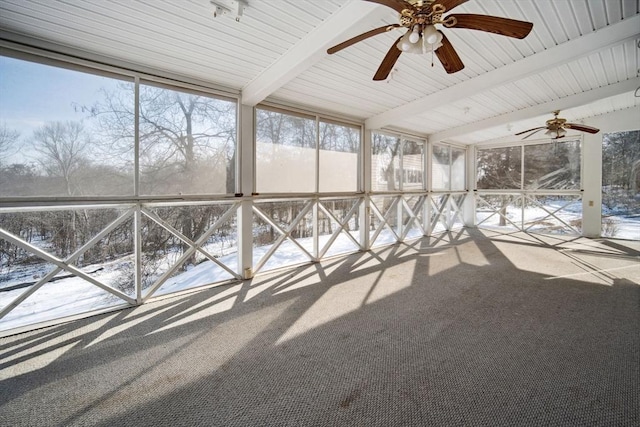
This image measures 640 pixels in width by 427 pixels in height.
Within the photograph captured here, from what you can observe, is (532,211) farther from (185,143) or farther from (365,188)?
(185,143)

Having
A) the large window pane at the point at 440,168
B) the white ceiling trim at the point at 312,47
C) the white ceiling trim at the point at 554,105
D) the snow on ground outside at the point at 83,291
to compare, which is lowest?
the snow on ground outside at the point at 83,291

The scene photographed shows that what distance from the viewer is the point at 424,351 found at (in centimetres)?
224

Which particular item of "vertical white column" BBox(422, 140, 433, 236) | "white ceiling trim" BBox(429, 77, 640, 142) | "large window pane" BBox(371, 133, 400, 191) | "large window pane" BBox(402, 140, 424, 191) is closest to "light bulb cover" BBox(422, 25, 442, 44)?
"large window pane" BBox(371, 133, 400, 191)

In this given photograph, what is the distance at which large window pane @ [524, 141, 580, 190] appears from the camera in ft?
23.9

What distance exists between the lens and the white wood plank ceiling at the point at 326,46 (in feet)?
7.68

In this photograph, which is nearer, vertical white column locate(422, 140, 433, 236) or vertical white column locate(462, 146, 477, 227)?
vertical white column locate(422, 140, 433, 236)

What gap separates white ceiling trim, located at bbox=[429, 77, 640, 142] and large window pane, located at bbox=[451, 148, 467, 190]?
6.09 ft

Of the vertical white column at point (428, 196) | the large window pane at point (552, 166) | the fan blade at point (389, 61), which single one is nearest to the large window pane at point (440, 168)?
the vertical white column at point (428, 196)

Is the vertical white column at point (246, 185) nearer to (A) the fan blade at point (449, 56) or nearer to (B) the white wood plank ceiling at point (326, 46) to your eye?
(B) the white wood plank ceiling at point (326, 46)

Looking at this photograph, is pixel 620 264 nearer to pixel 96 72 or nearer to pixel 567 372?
pixel 567 372

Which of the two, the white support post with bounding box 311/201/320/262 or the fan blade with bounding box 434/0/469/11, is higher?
the fan blade with bounding box 434/0/469/11

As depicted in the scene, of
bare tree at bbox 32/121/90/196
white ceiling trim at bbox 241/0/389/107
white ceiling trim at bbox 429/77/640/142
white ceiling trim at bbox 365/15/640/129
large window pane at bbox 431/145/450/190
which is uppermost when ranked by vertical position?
white ceiling trim at bbox 429/77/640/142

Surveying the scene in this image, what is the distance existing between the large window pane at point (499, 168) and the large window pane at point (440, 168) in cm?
142

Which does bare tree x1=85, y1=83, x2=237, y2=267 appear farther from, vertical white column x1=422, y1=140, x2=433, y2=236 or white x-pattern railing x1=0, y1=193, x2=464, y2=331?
vertical white column x1=422, y1=140, x2=433, y2=236
